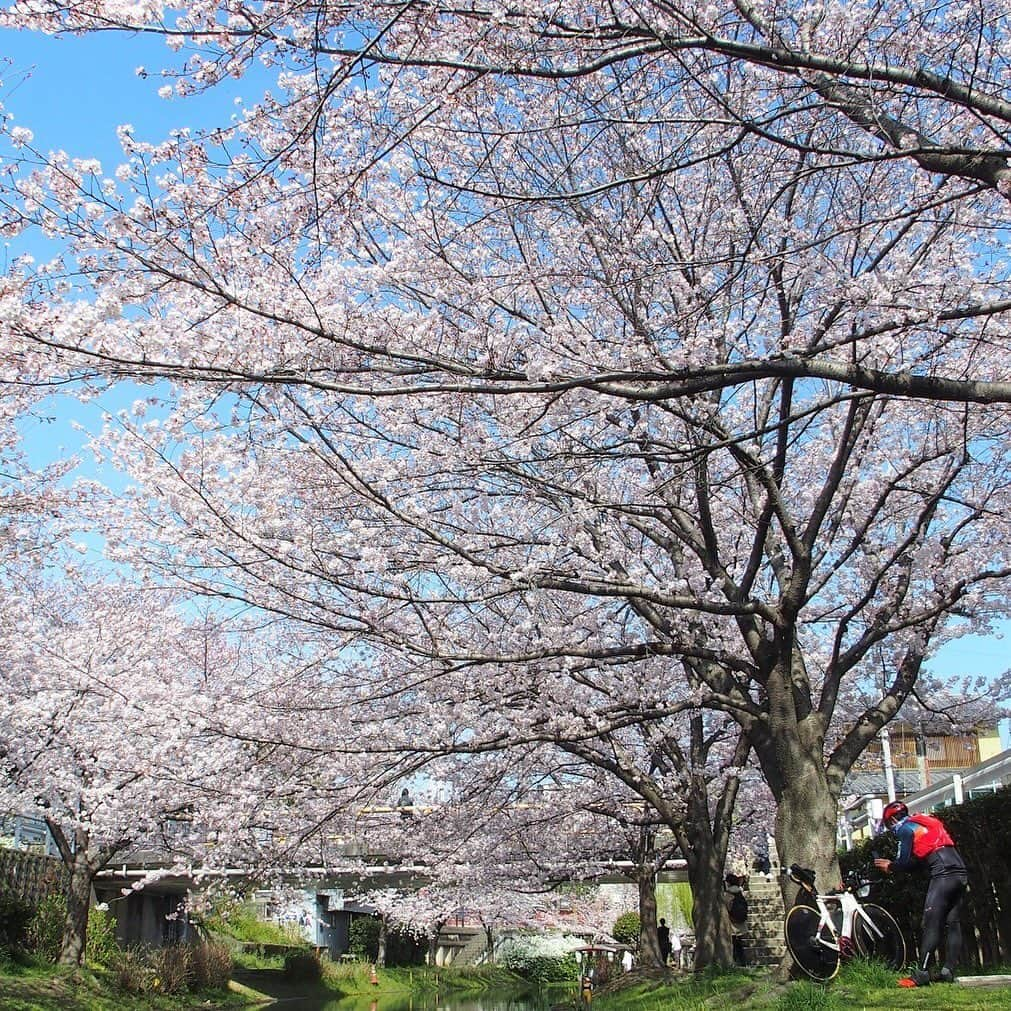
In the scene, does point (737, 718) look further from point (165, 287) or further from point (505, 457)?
point (165, 287)

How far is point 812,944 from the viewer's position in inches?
304

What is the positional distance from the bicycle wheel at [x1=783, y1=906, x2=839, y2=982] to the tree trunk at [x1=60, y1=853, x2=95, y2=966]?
1440cm

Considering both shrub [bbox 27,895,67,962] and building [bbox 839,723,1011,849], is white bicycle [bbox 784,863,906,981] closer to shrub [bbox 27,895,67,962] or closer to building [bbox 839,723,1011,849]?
building [bbox 839,723,1011,849]

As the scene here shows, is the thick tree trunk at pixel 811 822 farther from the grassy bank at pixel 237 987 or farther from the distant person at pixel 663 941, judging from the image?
the distant person at pixel 663 941

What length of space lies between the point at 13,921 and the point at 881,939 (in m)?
16.0

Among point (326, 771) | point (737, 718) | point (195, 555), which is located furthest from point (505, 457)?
point (326, 771)

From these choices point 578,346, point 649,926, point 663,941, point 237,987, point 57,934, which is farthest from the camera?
point 237,987

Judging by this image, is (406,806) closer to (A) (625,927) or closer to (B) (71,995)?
(B) (71,995)

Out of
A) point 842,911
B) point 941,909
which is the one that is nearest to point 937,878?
point 941,909

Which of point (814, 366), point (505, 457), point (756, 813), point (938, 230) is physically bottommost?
point (756, 813)

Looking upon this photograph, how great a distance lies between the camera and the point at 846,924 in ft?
26.0

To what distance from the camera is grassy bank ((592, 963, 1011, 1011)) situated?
6.05 m

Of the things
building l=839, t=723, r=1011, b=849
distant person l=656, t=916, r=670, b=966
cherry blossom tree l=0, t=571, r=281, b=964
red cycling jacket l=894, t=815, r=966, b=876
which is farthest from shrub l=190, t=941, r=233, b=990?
red cycling jacket l=894, t=815, r=966, b=876

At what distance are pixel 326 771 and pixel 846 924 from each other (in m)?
4.81
